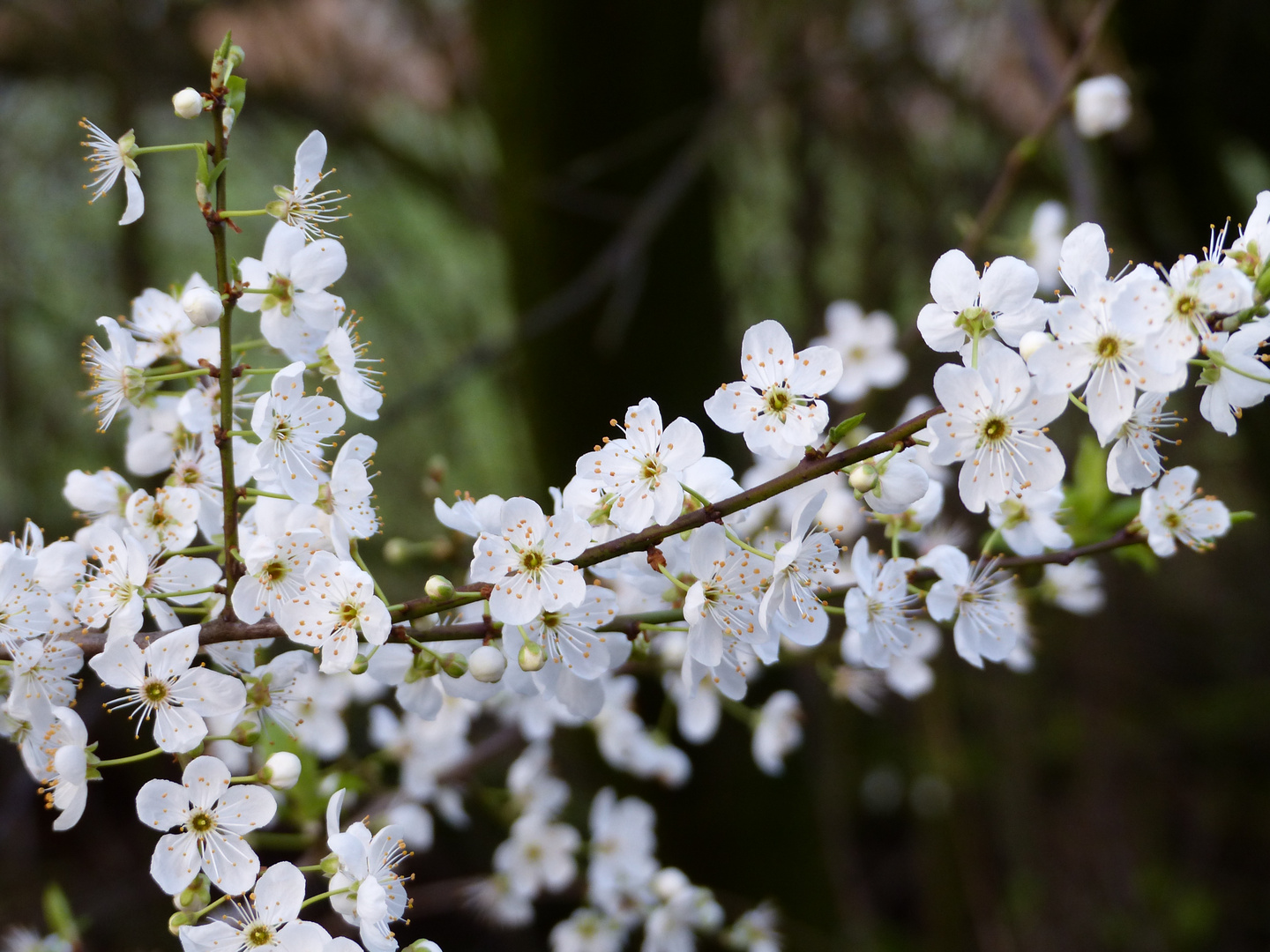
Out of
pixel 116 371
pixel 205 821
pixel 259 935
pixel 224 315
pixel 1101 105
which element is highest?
pixel 1101 105

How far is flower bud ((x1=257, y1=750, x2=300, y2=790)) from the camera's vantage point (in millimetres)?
977

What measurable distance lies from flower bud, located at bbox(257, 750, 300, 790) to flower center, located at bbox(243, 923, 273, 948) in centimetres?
14

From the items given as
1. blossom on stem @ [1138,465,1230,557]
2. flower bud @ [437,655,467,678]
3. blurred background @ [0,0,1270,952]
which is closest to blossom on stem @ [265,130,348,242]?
flower bud @ [437,655,467,678]

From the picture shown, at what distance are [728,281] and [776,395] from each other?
2.70 meters

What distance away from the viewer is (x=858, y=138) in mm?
3574

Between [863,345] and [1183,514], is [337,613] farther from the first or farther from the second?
[863,345]

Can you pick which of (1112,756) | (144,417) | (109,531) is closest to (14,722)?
(109,531)

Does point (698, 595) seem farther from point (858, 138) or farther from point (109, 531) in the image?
point (858, 138)

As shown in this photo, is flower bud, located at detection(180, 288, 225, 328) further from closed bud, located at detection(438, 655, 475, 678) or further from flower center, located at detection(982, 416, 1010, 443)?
flower center, located at detection(982, 416, 1010, 443)

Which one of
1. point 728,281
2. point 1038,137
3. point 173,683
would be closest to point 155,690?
point 173,683

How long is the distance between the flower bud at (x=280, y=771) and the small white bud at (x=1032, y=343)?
0.81 meters

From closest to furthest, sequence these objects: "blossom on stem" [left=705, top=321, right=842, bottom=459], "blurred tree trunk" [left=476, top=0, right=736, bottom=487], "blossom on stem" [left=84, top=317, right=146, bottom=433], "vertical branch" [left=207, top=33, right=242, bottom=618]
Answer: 1. "vertical branch" [left=207, top=33, right=242, bottom=618]
2. "blossom on stem" [left=705, top=321, right=842, bottom=459]
3. "blossom on stem" [left=84, top=317, right=146, bottom=433]
4. "blurred tree trunk" [left=476, top=0, right=736, bottom=487]

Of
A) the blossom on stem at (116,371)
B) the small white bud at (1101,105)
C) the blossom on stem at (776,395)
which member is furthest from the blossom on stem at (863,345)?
the blossom on stem at (116,371)

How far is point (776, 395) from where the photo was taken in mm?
963
